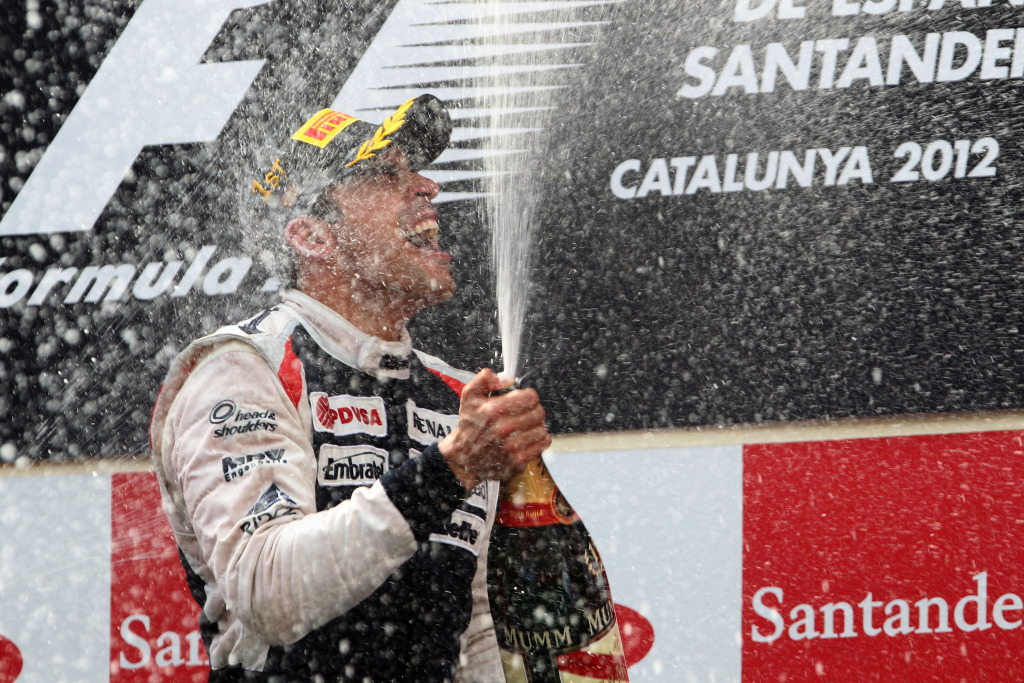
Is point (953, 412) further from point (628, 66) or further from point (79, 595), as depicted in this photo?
point (79, 595)

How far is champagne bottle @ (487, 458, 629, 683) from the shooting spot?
1.43 metres

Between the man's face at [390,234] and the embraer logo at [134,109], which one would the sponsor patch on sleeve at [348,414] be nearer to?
the man's face at [390,234]

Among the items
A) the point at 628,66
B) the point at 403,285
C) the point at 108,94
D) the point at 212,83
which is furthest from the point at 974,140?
the point at 108,94

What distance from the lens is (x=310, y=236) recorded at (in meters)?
1.58

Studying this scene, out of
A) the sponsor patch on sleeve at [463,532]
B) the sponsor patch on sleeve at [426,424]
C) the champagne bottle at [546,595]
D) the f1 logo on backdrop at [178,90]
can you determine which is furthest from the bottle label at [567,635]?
the f1 logo on backdrop at [178,90]

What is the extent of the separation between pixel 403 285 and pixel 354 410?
0.25m

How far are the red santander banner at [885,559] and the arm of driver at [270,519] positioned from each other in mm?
959

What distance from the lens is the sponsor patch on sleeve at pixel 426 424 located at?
147cm

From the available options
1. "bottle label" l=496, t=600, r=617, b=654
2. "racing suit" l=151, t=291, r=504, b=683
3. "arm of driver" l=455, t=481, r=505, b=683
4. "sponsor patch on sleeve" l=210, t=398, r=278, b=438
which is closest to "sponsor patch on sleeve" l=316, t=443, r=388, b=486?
"racing suit" l=151, t=291, r=504, b=683

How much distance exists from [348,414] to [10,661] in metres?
1.14

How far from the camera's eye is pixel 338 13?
198 cm

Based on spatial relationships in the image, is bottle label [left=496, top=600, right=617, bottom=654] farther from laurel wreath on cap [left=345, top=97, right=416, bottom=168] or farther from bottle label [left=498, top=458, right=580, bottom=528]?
laurel wreath on cap [left=345, top=97, right=416, bottom=168]

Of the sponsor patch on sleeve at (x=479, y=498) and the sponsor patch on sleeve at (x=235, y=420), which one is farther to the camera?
the sponsor patch on sleeve at (x=479, y=498)

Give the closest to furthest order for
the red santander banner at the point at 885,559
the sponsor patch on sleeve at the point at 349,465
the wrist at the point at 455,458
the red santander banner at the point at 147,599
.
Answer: the wrist at the point at 455,458
the sponsor patch on sleeve at the point at 349,465
the red santander banner at the point at 885,559
the red santander banner at the point at 147,599
